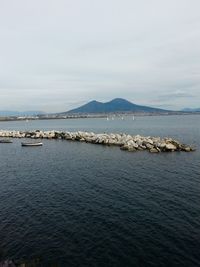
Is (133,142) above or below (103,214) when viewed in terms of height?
above

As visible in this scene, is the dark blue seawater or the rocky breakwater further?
the rocky breakwater

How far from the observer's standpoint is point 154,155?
204 ft

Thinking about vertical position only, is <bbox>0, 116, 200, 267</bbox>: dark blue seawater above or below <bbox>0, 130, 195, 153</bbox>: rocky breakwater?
below

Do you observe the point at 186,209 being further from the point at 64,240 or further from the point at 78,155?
the point at 78,155

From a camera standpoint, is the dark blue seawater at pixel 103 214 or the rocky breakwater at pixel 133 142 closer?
the dark blue seawater at pixel 103 214

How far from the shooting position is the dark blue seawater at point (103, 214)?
72.5 ft

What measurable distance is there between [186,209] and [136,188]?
8.76 metres

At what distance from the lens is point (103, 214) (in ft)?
96.3

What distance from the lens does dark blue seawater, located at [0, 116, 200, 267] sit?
22.1 m

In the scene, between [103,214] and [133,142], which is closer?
[103,214]

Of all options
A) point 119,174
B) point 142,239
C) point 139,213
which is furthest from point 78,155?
point 142,239

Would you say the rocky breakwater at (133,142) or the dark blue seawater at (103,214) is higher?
the rocky breakwater at (133,142)

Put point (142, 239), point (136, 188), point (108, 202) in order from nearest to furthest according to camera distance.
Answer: point (142, 239)
point (108, 202)
point (136, 188)

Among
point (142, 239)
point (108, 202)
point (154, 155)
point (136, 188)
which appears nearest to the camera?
point (142, 239)
